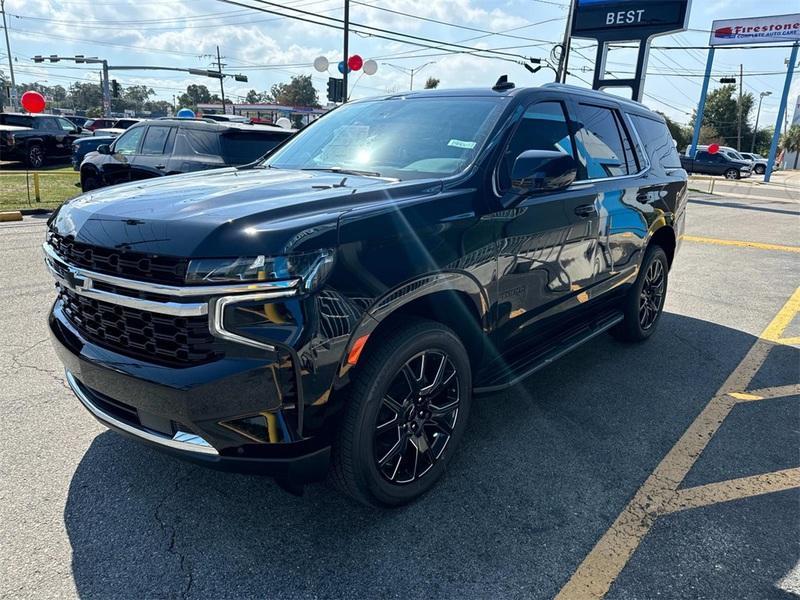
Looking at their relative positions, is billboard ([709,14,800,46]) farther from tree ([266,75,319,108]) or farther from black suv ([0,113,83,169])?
tree ([266,75,319,108])

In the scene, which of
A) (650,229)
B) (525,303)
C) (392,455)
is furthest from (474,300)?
(650,229)

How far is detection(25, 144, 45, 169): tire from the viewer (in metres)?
18.6

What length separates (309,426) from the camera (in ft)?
7.17

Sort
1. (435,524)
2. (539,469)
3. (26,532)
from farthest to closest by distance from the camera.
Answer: (539,469) < (435,524) < (26,532)

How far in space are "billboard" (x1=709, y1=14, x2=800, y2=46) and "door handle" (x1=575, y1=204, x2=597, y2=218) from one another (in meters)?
42.9

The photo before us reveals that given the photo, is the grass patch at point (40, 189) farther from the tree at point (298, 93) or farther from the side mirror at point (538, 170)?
the tree at point (298, 93)

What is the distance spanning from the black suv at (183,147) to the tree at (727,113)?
85.9 metres

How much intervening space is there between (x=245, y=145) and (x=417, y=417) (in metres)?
7.28

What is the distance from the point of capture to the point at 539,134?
342 cm

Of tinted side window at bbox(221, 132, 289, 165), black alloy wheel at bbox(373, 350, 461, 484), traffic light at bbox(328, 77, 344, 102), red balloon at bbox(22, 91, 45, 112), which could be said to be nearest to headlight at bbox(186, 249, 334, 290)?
black alloy wheel at bbox(373, 350, 461, 484)

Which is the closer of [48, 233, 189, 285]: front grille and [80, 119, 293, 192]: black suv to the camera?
[48, 233, 189, 285]: front grille

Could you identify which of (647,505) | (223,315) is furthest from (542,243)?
(223,315)

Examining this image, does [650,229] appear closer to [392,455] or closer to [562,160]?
[562,160]

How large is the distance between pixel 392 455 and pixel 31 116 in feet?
70.3
